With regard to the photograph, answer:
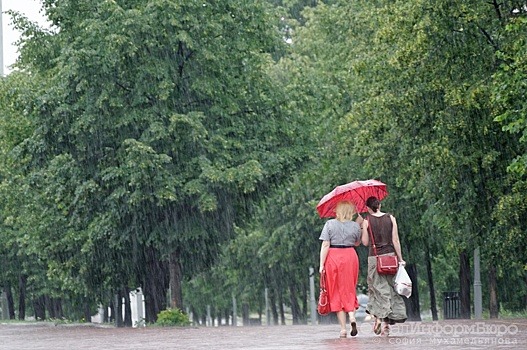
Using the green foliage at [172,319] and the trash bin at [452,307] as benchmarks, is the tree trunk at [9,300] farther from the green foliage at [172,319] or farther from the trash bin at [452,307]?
the green foliage at [172,319]

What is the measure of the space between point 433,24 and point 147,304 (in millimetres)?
15080

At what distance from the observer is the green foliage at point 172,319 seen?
29953mm

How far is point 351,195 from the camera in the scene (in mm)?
17750

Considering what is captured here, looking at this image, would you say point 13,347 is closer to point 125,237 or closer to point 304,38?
point 125,237

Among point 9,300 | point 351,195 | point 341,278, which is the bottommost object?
point 341,278

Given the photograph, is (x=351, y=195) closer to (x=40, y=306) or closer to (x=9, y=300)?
(x=9, y=300)

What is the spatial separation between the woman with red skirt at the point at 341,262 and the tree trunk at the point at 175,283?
17.5 metres

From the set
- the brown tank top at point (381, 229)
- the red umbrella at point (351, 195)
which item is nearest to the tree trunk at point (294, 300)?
the red umbrella at point (351, 195)

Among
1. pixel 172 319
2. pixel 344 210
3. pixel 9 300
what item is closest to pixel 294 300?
pixel 9 300

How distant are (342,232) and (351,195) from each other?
0.89 meters

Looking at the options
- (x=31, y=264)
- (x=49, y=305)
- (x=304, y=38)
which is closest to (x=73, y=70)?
(x=304, y=38)

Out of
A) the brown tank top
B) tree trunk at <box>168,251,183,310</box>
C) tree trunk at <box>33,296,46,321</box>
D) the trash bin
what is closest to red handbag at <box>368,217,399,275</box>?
the brown tank top

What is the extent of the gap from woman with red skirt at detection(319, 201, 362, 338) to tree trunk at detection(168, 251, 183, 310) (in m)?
A: 17.5

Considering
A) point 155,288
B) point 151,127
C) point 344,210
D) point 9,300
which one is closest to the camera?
point 344,210
